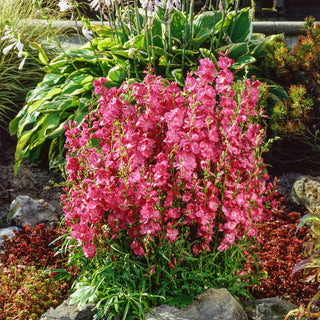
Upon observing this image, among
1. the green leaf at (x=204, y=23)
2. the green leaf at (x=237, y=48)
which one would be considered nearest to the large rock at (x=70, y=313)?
the green leaf at (x=237, y=48)

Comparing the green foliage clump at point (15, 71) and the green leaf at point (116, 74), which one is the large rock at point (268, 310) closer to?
the green leaf at point (116, 74)

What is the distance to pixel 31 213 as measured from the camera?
3.85 metres

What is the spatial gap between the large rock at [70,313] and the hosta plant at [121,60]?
2005mm

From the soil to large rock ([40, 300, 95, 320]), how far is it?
1703 millimetres

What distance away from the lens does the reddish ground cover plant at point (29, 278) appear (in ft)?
8.73

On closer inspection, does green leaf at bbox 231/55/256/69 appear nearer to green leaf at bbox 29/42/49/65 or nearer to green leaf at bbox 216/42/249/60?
green leaf at bbox 216/42/249/60

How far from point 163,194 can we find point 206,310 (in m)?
0.60

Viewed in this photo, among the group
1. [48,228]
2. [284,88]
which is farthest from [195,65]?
[48,228]

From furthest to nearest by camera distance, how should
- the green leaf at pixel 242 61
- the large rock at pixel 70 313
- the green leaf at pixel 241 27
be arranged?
the green leaf at pixel 241 27 < the green leaf at pixel 242 61 < the large rock at pixel 70 313

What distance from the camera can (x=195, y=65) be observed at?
4293mm

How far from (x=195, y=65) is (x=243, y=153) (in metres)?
2.03

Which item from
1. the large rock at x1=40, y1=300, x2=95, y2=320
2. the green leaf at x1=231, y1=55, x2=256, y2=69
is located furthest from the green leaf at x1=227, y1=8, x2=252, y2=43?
the large rock at x1=40, y1=300, x2=95, y2=320

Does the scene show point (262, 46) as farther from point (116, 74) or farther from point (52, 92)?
point (52, 92)

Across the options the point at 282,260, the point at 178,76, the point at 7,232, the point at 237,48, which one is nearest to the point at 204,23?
the point at 237,48
